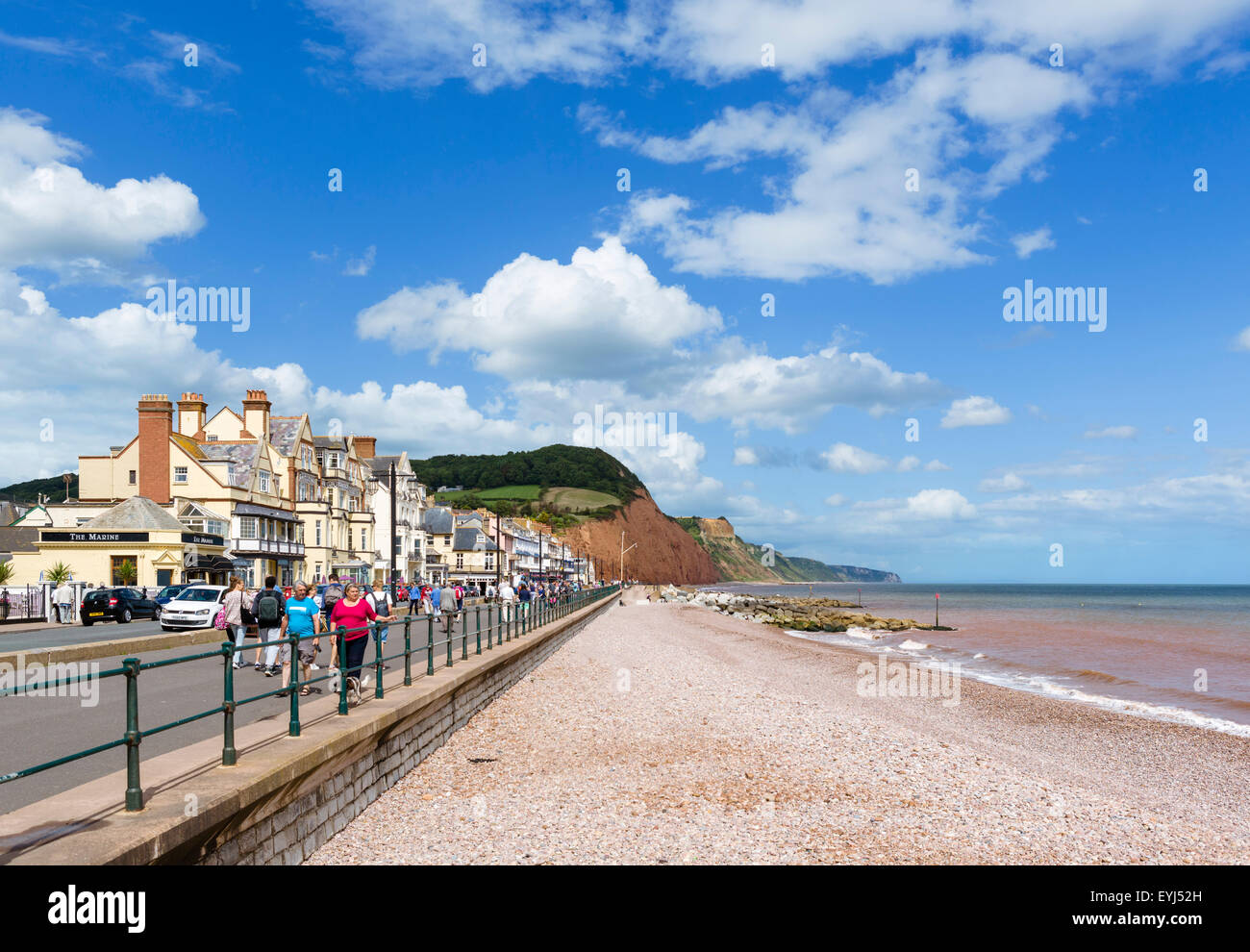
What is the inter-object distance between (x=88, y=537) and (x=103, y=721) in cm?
3820

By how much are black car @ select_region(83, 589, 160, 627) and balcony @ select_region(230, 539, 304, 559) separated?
50.6ft

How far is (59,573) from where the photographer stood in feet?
135

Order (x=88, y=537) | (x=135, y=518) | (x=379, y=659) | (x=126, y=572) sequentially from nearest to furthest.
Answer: (x=379, y=659), (x=88, y=537), (x=126, y=572), (x=135, y=518)

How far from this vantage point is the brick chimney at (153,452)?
52.9 meters

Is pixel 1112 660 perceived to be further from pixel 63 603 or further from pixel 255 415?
pixel 255 415

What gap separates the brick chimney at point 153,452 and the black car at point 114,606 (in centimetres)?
1815

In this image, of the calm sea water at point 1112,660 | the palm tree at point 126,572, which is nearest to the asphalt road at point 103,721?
the calm sea water at point 1112,660

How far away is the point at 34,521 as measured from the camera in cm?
6088

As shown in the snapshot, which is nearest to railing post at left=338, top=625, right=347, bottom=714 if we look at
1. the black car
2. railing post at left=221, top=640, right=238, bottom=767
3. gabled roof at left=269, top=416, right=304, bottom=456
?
railing post at left=221, top=640, right=238, bottom=767

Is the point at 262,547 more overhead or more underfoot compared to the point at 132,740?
more underfoot

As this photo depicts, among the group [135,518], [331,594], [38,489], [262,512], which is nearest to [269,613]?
[331,594]

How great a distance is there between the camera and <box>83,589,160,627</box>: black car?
33156mm

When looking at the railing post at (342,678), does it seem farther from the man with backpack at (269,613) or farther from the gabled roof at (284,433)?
the gabled roof at (284,433)
